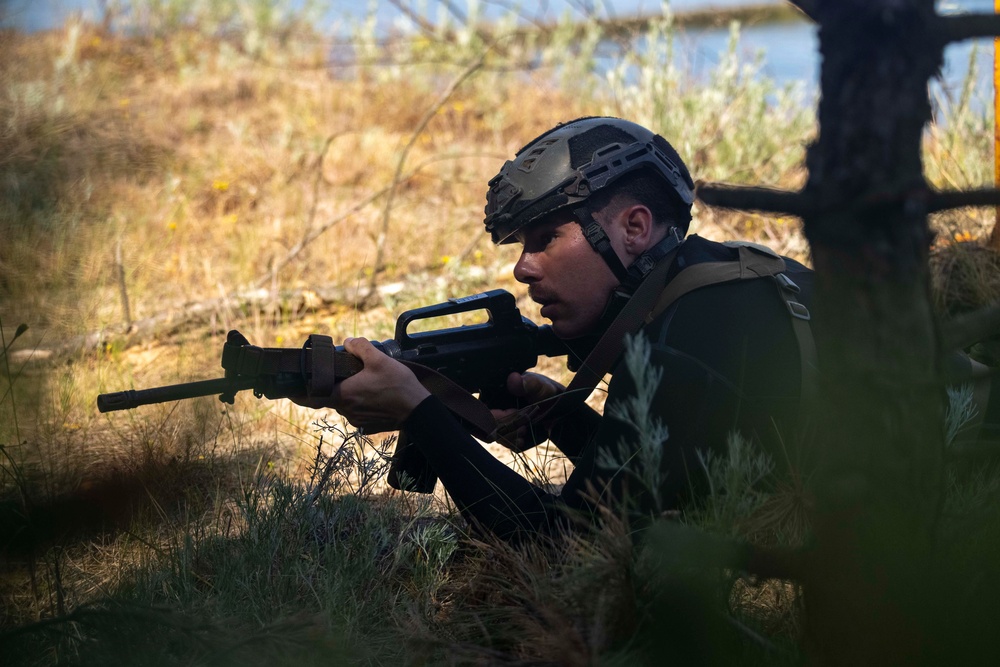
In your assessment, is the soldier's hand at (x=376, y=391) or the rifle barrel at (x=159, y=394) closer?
the rifle barrel at (x=159, y=394)

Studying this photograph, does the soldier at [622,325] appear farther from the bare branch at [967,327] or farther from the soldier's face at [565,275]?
the bare branch at [967,327]

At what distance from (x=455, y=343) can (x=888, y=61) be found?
1.62m

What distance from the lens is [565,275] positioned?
2.57m

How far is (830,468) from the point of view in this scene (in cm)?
165

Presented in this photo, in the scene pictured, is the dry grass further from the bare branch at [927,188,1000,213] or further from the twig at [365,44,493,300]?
the bare branch at [927,188,1000,213]

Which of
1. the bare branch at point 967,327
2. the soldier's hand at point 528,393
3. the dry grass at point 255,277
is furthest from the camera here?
the soldier's hand at point 528,393

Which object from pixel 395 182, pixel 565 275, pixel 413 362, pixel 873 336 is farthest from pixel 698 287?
pixel 395 182

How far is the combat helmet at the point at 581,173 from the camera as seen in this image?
97.5 inches

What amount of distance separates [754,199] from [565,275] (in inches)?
43.5

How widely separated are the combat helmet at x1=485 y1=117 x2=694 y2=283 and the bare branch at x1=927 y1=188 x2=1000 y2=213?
103 centimetres

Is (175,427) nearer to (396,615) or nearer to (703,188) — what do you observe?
(396,615)

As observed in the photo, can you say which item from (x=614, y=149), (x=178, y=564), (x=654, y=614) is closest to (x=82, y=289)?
(x=178, y=564)

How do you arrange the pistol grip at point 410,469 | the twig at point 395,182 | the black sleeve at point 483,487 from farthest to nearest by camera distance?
the twig at point 395,182
the pistol grip at point 410,469
the black sleeve at point 483,487

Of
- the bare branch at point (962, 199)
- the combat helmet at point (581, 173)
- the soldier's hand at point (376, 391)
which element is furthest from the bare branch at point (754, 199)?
the soldier's hand at point (376, 391)
